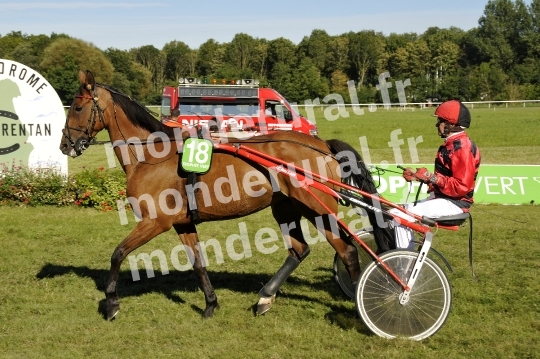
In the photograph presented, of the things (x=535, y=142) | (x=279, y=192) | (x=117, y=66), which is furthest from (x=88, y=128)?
(x=117, y=66)

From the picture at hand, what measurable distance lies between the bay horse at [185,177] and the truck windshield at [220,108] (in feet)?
34.5

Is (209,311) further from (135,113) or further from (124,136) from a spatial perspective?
(135,113)

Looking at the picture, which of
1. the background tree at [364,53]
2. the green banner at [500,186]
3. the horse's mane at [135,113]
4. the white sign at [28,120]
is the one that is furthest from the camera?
the background tree at [364,53]

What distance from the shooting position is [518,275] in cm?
682

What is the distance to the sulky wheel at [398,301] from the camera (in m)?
4.86

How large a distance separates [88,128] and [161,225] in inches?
48.1

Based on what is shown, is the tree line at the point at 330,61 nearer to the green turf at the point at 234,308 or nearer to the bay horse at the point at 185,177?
the green turf at the point at 234,308

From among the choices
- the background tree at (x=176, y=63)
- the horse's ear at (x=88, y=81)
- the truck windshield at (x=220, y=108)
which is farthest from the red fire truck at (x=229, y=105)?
the background tree at (x=176, y=63)

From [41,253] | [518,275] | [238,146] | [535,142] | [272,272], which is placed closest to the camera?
[238,146]

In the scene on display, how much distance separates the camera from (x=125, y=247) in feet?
18.2

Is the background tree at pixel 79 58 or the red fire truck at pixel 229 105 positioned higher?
the background tree at pixel 79 58

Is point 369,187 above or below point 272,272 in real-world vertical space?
above

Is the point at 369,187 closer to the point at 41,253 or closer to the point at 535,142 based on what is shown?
the point at 41,253

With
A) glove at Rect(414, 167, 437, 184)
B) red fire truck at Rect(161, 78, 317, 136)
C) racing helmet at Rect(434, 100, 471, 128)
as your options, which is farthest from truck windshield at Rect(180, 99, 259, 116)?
glove at Rect(414, 167, 437, 184)
